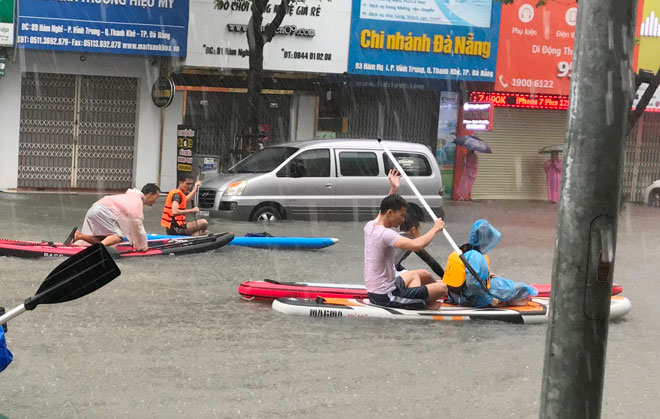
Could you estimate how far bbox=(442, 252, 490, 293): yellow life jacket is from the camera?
10312mm

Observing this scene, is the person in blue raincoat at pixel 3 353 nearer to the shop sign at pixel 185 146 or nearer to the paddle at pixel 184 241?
the paddle at pixel 184 241

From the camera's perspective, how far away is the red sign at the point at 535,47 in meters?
24.9

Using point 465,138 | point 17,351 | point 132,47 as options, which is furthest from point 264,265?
point 465,138

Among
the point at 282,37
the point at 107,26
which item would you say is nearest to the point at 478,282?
the point at 107,26

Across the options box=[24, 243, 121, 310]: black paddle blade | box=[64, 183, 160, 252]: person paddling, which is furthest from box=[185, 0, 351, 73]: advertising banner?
box=[24, 243, 121, 310]: black paddle blade

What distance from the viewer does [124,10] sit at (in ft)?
68.6

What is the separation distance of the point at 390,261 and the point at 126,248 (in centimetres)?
473

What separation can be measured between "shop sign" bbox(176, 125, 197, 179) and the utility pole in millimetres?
17875

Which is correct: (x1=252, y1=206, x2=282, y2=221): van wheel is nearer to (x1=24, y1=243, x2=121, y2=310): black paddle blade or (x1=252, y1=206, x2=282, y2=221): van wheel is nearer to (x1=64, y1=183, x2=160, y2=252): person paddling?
(x1=64, y1=183, x2=160, y2=252): person paddling

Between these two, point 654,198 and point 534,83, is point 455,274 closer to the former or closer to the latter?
point 534,83

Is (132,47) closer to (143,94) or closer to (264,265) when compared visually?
(143,94)

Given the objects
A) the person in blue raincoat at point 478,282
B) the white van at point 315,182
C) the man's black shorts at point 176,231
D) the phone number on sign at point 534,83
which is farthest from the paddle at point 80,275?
the phone number on sign at point 534,83

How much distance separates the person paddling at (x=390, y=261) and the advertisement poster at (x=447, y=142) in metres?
15.4

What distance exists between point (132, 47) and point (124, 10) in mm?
754
